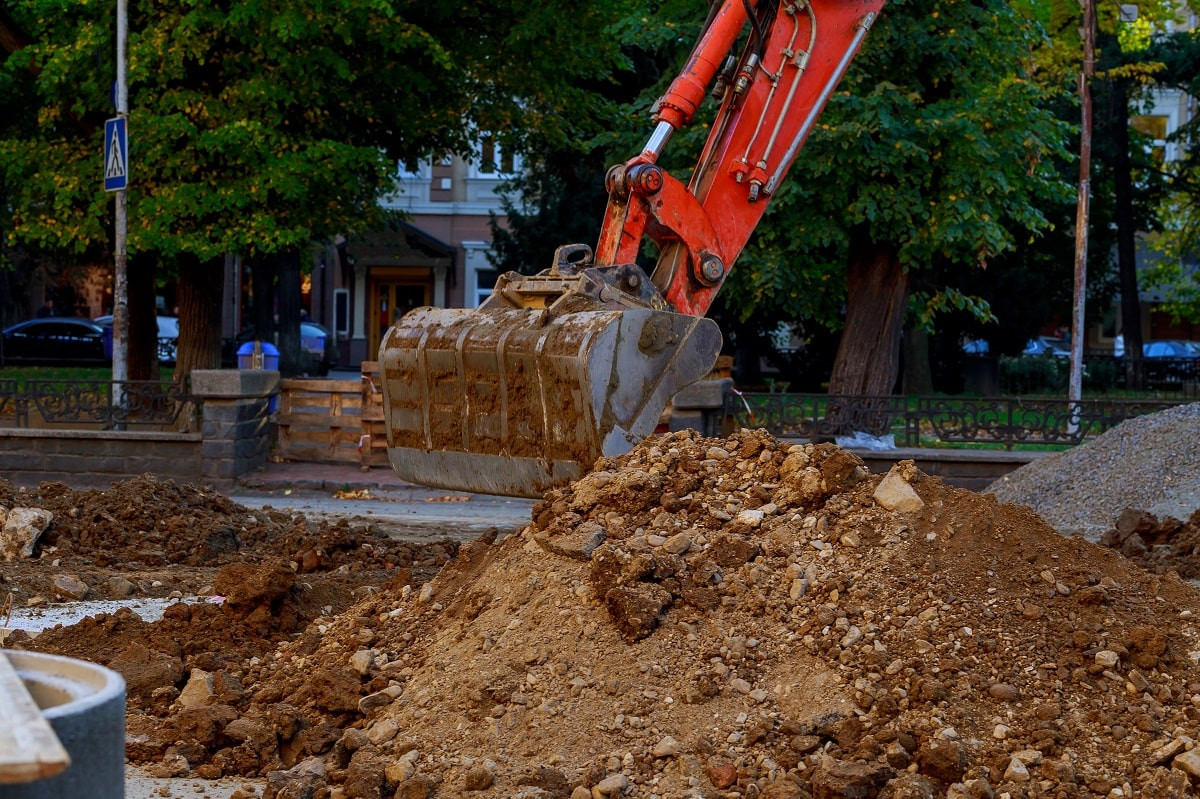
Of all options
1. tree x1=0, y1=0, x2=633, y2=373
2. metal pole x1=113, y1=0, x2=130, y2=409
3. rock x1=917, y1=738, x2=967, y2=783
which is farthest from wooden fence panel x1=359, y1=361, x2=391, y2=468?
rock x1=917, y1=738, x2=967, y2=783

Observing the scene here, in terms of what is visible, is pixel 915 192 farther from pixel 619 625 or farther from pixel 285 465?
pixel 619 625

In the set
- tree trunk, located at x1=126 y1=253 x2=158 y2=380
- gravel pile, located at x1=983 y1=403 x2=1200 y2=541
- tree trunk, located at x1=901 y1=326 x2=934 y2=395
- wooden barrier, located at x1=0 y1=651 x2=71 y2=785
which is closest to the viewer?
wooden barrier, located at x1=0 y1=651 x2=71 y2=785

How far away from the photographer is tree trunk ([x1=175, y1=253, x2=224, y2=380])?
68.4 ft

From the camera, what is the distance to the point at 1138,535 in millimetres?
10656

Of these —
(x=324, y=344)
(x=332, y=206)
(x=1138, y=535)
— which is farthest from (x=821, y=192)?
(x=324, y=344)

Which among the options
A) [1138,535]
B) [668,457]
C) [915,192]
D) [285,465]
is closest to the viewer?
[668,457]

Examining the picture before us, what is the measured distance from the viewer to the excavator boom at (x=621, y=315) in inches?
328

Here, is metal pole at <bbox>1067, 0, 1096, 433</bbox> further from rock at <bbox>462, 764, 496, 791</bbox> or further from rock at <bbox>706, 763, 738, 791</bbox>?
rock at <bbox>462, 764, 496, 791</bbox>

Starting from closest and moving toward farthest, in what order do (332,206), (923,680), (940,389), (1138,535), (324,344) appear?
(923,680) → (1138,535) → (332,206) → (940,389) → (324,344)

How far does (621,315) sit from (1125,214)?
97.1 ft

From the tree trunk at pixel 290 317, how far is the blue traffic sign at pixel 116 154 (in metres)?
13.4

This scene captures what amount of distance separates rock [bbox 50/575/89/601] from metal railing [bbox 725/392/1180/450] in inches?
332

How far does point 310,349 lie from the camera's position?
43.0m

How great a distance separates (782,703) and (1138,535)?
20.1 feet
